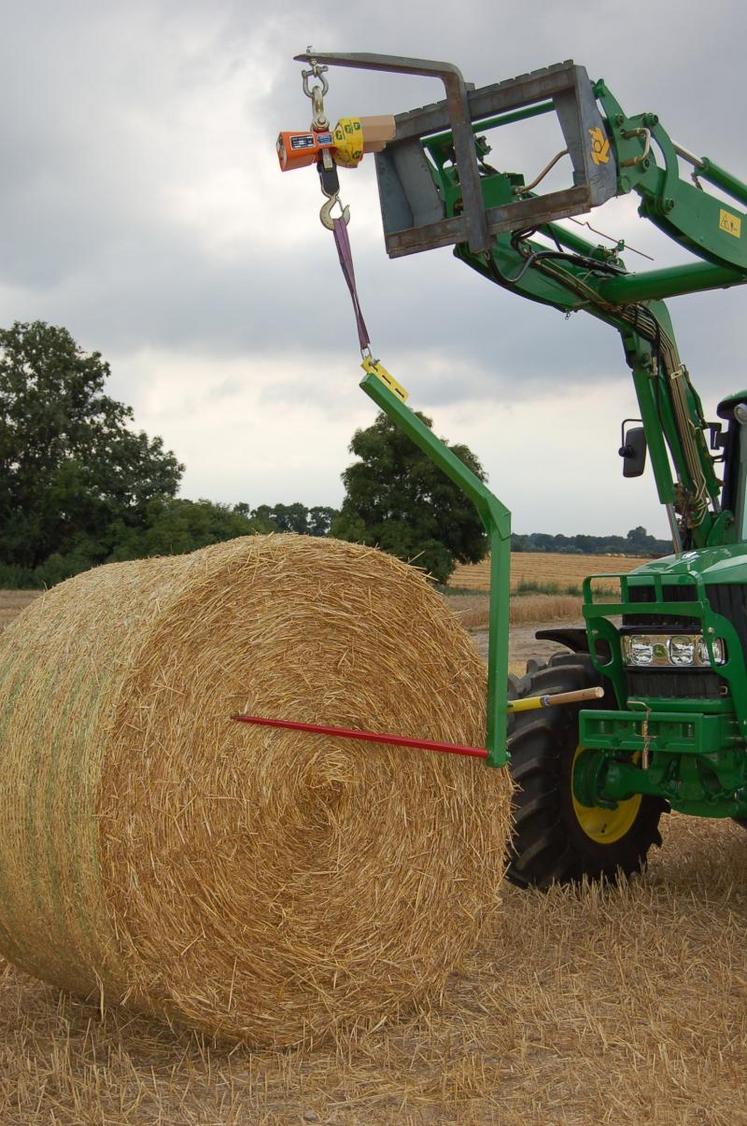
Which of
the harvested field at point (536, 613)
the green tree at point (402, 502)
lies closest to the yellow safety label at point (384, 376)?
the harvested field at point (536, 613)

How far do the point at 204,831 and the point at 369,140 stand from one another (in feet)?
7.89

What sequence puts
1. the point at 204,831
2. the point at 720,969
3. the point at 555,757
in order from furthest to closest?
the point at 555,757 < the point at 720,969 < the point at 204,831

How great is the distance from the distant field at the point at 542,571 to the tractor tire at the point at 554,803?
90.3 feet

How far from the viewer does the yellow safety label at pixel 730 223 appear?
557 cm

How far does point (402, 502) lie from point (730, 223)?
34207 millimetres

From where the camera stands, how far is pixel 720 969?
4.87 metres

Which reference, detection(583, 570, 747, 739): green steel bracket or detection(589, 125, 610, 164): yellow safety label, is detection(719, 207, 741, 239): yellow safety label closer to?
detection(589, 125, 610, 164): yellow safety label

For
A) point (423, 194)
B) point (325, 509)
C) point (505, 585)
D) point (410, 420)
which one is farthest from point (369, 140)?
point (325, 509)

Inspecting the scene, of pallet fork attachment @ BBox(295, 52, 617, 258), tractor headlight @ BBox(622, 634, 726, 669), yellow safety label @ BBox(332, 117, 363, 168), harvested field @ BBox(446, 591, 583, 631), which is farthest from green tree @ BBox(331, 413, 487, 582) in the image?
yellow safety label @ BBox(332, 117, 363, 168)

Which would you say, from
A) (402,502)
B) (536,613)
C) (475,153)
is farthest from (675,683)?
(402,502)

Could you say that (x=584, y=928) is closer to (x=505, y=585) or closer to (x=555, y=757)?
(x=555, y=757)

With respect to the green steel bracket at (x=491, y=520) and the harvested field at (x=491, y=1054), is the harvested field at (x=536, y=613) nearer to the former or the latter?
the harvested field at (x=491, y=1054)

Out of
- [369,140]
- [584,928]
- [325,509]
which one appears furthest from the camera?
[325,509]

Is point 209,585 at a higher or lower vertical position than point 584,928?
higher
